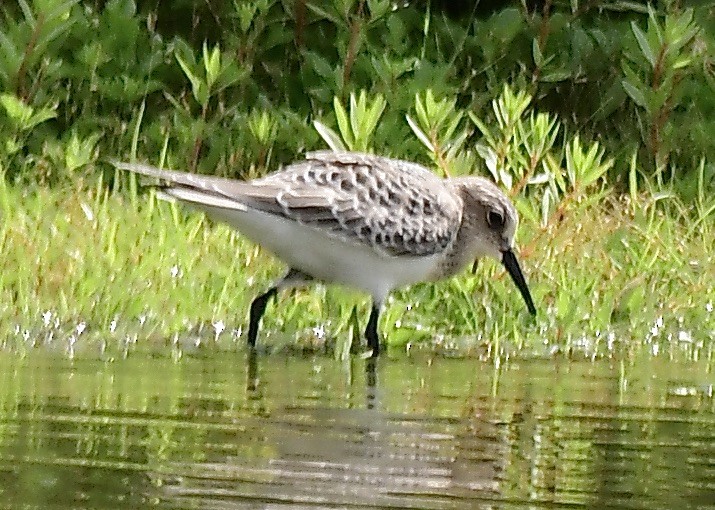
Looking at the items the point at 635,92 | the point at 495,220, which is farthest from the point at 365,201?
the point at 635,92

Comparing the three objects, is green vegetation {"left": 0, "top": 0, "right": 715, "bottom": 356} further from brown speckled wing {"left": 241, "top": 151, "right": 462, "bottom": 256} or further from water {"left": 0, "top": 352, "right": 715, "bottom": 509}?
water {"left": 0, "top": 352, "right": 715, "bottom": 509}

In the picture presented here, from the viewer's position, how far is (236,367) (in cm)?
637

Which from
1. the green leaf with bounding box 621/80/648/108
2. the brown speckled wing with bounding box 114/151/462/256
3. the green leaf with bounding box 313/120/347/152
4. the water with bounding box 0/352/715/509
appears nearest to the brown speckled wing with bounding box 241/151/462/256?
the brown speckled wing with bounding box 114/151/462/256

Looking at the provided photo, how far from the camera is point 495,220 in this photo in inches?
299

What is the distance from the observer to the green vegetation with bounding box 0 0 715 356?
7223 millimetres

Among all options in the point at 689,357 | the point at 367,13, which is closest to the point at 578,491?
the point at 689,357

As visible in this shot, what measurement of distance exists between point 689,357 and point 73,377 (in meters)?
2.54

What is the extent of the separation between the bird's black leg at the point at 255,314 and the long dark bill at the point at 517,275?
3.56 feet

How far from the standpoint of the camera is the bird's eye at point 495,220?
24.9ft

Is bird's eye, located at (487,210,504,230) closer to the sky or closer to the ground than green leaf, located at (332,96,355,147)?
closer to the ground

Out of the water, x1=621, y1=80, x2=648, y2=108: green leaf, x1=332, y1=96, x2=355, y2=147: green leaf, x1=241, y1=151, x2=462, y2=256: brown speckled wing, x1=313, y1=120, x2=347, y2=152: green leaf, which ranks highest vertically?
x1=621, y1=80, x2=648, y2=108: green leaf

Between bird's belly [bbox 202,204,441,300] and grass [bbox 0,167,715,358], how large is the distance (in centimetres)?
21

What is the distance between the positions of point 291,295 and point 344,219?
79 cm

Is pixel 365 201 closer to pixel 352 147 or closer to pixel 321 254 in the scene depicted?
pixel 321 254
